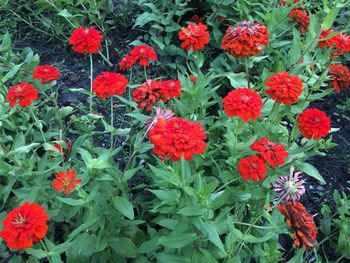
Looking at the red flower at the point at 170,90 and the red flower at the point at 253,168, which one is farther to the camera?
the red flower at the point at 170,90

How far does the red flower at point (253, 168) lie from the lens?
159cm

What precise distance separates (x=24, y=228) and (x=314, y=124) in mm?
1117

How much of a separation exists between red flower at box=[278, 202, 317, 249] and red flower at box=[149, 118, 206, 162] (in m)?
0.47

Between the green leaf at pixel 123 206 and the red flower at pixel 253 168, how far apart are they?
447 millimetres

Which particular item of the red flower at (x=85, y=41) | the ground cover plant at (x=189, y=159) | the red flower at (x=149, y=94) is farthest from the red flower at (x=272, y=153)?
the red flower at (x=85, y=41)

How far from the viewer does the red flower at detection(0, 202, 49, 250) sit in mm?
1338

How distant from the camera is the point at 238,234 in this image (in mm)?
1582

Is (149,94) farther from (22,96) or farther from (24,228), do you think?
(24,228)

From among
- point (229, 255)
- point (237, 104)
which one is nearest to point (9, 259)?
point (229, 255)

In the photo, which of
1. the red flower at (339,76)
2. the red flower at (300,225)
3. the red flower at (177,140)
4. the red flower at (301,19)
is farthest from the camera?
the red flower at (301,19)

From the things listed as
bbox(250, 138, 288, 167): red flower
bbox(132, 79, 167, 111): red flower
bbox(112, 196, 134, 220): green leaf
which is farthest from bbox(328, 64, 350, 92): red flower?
bbox(112, 196, 134, 220): green leaf

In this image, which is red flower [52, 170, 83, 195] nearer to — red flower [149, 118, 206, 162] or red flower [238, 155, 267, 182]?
red flower [149, 118, 206, 162]

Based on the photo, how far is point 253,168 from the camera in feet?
5.24

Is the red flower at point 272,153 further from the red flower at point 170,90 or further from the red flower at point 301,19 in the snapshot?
the red flower at point 301,19
